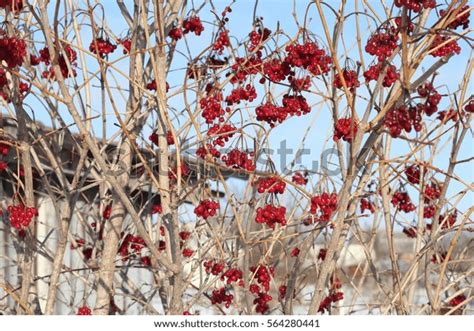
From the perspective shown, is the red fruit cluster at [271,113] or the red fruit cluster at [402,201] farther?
the red fruit cluster at [402,201]

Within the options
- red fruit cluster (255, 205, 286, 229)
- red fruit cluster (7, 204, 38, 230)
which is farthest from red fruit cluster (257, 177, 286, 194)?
red fruit cluster (7, 204, 38, 230)

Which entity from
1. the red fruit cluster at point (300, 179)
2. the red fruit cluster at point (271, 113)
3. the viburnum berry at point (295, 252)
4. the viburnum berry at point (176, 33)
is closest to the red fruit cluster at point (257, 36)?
the viburnum berry at point (176, 33)

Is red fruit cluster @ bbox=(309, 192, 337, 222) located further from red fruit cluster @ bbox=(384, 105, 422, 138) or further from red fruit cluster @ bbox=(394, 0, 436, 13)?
red fruit cluster @ bbox=(394, 0, 436, 13)

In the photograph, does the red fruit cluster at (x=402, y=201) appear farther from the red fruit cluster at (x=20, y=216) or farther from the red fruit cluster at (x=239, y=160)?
the red fruit cluster at (x=20, y=216)

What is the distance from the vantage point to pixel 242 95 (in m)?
3.48

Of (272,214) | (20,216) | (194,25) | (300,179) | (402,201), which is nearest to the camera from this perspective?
(272,214)

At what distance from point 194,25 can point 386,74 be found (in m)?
1.06

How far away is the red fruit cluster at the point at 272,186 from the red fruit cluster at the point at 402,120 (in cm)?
67

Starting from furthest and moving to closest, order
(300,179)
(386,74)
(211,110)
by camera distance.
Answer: (300,179) → (211,110) → (386,74)

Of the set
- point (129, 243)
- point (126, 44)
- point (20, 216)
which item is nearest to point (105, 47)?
point (126, 44)

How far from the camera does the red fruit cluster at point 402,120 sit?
2.62m

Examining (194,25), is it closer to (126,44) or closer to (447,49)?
(126,44)

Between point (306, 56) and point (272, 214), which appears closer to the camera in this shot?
point (306, 56)
